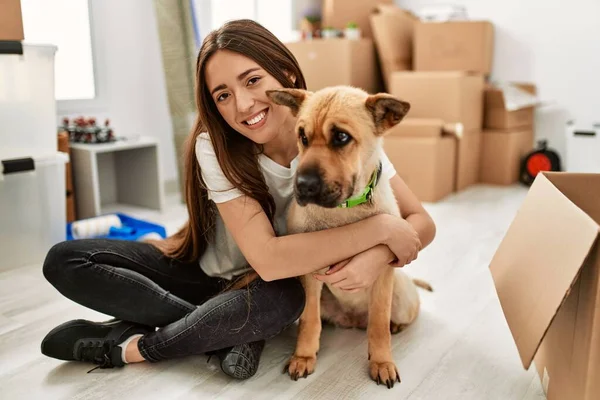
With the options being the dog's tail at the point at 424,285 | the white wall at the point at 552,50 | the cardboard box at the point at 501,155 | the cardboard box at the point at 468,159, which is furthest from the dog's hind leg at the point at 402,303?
the white wall at the point at 552,50

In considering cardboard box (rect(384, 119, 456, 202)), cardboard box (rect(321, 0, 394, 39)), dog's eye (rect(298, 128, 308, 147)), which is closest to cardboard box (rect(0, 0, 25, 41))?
dog's eye (rect(298, 128, 308, 147))

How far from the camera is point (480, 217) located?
2828 mm

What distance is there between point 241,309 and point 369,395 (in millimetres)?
373

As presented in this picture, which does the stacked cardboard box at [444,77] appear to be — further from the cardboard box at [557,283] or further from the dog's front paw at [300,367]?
the dog's front paw at [300,367]

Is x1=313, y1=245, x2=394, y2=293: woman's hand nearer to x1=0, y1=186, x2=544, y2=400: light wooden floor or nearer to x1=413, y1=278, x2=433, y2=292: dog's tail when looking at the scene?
x1=0, y1=186, x2=544, y2=400: light wooden floor

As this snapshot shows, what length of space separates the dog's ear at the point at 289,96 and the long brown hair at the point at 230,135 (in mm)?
129

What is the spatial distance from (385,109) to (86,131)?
6.68 ft

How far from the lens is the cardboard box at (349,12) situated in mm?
4082

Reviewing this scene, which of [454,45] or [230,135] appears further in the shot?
[454,45]

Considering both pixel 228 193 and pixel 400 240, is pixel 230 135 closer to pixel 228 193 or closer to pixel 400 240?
pixel 228 193

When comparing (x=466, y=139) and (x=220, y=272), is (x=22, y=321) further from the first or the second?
(x=466, y=139)

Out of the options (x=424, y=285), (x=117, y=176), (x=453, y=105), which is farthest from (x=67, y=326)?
(x=453, y=105)

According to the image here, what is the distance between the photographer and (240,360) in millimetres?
1309

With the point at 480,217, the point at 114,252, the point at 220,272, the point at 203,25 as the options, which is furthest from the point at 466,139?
the point at 114,252
